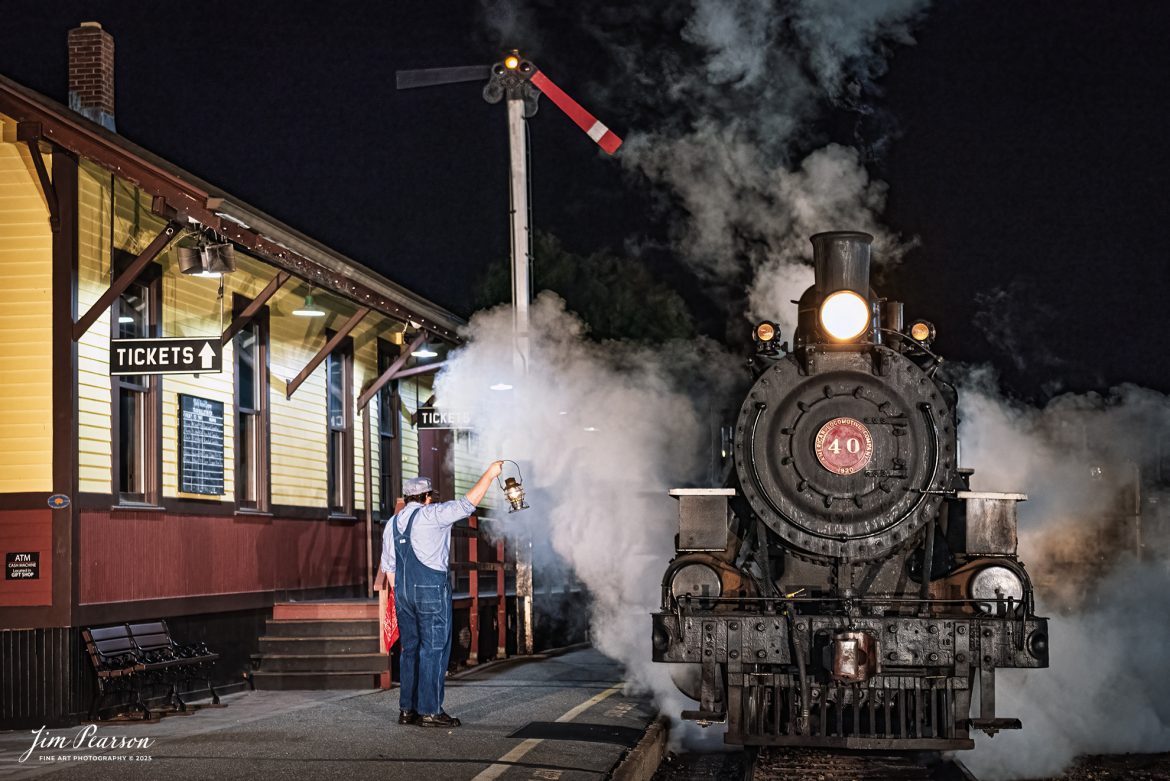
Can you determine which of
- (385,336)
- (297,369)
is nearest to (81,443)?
(297,369)

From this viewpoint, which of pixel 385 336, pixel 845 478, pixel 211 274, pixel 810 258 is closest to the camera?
pixel 845 478

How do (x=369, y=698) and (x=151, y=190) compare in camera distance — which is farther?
(x=369, y=698)

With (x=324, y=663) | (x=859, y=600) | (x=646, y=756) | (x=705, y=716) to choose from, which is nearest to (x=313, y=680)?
(x=324, y=663)

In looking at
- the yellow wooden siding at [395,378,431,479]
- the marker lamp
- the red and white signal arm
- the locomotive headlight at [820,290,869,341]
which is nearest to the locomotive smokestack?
the locomotive headlight at [820,290,869,341]

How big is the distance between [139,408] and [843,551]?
6141 millimetres

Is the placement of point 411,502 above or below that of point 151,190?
below

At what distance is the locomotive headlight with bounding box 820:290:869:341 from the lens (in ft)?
28.4

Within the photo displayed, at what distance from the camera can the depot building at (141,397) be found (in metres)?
10.3

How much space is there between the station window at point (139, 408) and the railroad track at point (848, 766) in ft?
17.9

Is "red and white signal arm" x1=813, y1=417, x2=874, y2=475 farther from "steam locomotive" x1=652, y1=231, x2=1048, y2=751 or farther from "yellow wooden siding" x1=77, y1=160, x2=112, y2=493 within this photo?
"yellow wooden siding" x1=77, y1=160, x2=112, y2=493

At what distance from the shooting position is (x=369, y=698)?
1139 cm

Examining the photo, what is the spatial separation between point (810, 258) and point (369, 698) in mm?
5000

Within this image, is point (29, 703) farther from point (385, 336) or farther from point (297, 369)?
point (385, 336)

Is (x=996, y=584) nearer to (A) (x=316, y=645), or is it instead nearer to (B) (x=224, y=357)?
(A) (x=316, y=645)
